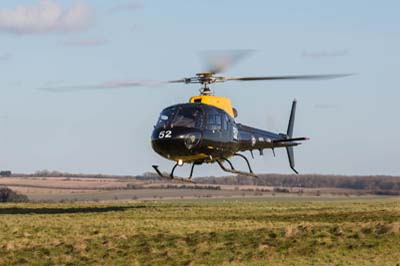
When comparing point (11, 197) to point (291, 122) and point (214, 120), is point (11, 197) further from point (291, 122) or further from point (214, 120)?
point (214, 120)

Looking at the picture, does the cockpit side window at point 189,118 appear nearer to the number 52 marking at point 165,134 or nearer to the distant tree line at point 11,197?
the number 52 marking at point 165,134

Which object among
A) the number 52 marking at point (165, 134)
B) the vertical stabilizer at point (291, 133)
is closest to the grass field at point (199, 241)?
the number 52 marking at point (165, 134)

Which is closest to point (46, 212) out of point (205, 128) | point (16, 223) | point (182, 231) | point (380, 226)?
point (16, 223)

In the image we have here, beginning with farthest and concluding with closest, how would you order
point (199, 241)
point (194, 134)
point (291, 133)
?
point (291, 133)
point (194, 134)
point (199, 241)

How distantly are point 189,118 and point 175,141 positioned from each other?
68.5 inches

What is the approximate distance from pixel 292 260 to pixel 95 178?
11326cm

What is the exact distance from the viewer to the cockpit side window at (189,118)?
1745 inches

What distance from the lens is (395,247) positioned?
31.9 metres

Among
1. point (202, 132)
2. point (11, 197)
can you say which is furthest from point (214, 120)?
point (11, 197)

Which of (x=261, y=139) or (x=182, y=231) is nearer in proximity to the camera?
(x=182, y=231)

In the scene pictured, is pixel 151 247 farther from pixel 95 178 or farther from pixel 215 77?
pixel 95 178

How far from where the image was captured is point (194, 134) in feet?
146

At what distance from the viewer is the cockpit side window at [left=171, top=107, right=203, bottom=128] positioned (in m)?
44.3

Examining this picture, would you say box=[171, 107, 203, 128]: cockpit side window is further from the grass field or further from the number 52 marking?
the grass field
